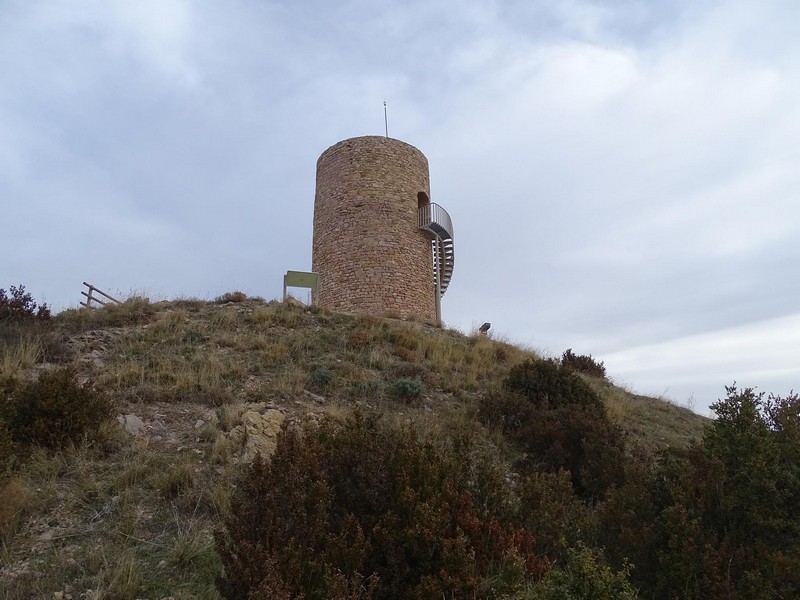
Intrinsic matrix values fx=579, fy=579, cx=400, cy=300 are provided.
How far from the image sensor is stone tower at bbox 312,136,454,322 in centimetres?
1573

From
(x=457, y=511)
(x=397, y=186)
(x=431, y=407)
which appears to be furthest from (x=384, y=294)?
(x=457, y=511)

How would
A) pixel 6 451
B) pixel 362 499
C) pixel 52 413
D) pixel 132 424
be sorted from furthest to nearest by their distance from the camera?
pixel 132 424 < pixel 52 413 < pixel 6 451 < pixel 362 499

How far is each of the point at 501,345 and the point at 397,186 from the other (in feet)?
21.1

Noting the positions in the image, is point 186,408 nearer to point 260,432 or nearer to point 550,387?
point 260,432

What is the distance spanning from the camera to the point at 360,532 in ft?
10.7

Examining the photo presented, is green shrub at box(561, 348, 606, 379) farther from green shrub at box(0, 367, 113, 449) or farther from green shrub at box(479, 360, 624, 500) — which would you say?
green shrub at box(0, 367, 113, 449)

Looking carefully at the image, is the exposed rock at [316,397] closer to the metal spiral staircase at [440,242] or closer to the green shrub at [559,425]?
the green shrub at [559,425]

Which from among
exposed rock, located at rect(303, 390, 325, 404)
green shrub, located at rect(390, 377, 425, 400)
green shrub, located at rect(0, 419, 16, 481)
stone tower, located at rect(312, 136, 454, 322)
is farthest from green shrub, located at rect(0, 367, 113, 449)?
stone tower, located at rect(312, 136, 454, 322)

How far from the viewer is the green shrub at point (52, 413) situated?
523cm

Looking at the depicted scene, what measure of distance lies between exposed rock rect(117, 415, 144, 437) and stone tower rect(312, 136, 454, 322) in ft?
30.4

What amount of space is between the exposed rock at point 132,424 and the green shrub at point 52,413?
0.63ft

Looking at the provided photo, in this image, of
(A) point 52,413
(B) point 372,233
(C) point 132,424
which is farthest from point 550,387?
(B) point 372,233

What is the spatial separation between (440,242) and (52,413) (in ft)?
44.0

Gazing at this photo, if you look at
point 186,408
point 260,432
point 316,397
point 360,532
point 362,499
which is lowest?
point 360,532
